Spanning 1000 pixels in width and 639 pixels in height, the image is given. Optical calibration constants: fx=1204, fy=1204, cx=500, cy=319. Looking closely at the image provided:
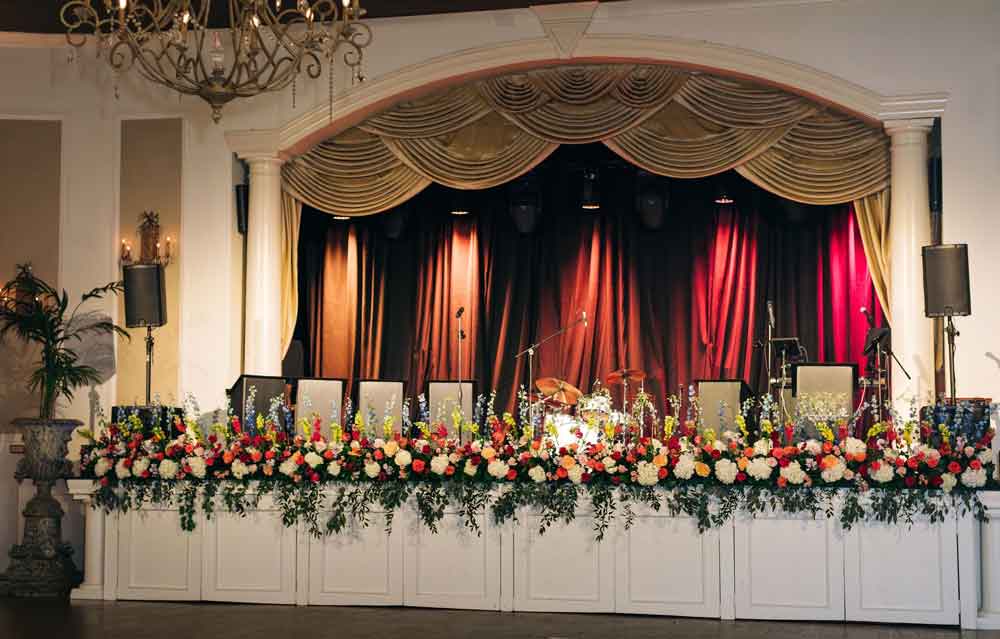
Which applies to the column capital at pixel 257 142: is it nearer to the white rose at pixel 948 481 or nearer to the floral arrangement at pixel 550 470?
the floral arrangement at pixel 550 470

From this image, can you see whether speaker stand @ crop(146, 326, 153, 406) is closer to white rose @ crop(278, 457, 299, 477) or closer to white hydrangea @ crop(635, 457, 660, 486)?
white rose @ crop(278, 457, 299, 477)

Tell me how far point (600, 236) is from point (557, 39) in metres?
2.73

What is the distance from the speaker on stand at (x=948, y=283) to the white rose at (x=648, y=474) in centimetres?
214

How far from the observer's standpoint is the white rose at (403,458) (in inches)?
282

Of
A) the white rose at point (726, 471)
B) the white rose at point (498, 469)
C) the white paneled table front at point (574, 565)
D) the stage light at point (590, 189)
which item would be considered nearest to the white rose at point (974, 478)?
the white paneled table front at point (574, 565)

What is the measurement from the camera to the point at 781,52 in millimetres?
8844

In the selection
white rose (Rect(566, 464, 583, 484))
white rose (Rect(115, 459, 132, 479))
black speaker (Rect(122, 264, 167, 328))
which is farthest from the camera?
black speaker (Rect(122, 264, 167, 328))

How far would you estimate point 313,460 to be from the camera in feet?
23.9

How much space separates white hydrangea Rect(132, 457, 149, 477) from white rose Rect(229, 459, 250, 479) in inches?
22.7

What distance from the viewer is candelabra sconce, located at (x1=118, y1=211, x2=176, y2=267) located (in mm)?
9477

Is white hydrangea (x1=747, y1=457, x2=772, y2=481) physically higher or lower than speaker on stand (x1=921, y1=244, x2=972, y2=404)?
lower

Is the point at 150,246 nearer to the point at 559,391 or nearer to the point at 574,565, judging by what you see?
the point at 559,391

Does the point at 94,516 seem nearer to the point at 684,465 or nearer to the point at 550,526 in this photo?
the point at 550,526

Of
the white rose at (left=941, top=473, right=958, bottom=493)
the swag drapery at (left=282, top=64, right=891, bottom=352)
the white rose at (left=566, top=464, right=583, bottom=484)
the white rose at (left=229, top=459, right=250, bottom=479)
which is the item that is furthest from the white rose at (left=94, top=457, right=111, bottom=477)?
the white rose at (left=941, top=473, right=958, bottom=493)
